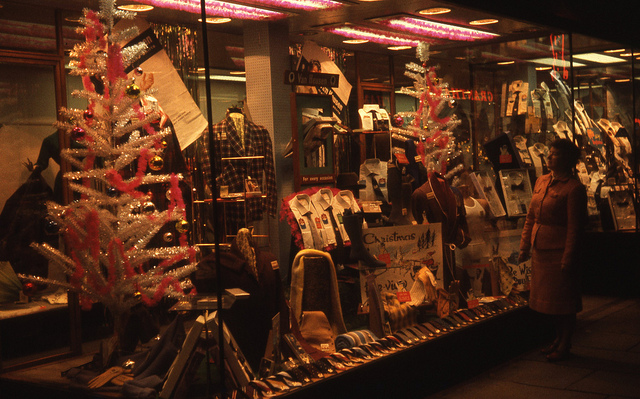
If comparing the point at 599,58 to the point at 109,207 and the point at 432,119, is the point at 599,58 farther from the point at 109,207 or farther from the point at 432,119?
the point at 109,207

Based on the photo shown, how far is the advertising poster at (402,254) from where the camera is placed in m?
5.19

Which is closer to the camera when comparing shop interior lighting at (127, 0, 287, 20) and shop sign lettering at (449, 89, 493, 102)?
shop interior lighting at (127, 0, 287, 20)

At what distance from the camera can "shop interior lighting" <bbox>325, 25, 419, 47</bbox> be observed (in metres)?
7.34

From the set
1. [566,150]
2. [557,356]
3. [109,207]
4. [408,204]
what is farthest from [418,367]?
[109,207]

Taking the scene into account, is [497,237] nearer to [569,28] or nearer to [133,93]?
[569,28]

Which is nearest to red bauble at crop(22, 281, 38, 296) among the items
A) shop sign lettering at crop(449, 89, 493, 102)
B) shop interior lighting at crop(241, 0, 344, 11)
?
shop interior lighting at crop(241, 0, 344, 11)

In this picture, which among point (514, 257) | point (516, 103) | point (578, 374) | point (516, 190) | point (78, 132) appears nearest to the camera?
point (78, 132)

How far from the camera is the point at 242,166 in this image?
7.08 meters

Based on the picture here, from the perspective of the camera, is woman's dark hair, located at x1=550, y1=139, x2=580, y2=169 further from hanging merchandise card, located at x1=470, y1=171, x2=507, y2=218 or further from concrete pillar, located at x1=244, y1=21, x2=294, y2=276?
concrete pillar, located at x1=244, y1=21, x2=294, y2=276

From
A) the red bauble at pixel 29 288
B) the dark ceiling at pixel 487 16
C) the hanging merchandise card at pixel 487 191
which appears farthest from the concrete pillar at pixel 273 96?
the red bauble at pixel 29 288

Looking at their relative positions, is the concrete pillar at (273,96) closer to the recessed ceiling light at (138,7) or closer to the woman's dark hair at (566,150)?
the recessed ceiling light at (138,7)

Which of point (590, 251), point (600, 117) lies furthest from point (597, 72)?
point (590, 251)

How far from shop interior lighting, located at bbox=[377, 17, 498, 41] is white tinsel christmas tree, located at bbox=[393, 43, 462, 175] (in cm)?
17

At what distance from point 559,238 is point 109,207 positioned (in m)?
3.46
